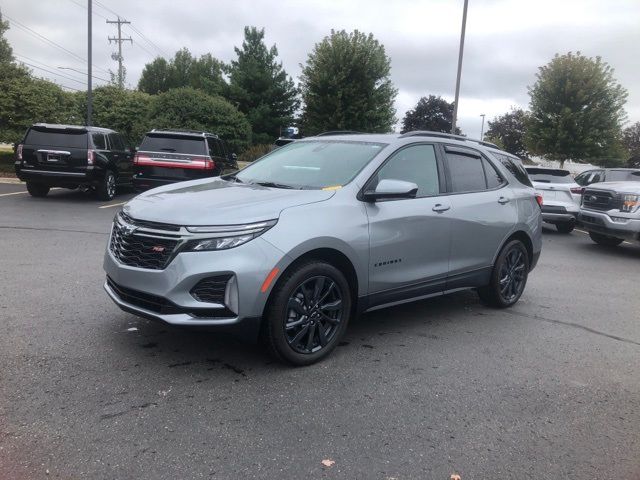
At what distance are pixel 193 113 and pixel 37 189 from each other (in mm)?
9285

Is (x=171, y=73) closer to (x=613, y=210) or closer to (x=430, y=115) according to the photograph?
(x=430, y=115)

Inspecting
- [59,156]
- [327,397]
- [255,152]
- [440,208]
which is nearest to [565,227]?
[440,208]

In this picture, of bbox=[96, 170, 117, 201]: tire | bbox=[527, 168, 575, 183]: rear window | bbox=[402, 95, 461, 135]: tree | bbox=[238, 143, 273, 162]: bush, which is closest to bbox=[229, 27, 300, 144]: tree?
bbox=[238, 143, 273, 162]: bush

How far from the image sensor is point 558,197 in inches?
511

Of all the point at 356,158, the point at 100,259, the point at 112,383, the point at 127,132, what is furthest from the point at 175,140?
the point at 127,132

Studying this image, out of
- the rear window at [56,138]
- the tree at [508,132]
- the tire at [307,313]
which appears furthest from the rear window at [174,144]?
the tree at [508,132]

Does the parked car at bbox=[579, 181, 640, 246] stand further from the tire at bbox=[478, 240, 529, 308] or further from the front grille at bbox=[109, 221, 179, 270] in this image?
the front grille at bbox=[109, 221, 179, 270]

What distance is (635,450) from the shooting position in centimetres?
321

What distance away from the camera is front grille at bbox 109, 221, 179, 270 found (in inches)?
147

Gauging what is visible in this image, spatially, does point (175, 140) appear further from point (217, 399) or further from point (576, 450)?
point (576, 450)

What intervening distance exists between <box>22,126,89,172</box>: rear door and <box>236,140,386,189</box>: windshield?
29.1ft

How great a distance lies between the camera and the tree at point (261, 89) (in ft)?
127

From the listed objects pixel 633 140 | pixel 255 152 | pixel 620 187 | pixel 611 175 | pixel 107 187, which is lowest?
→ pixel 107 187

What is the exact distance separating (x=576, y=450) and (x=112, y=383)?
2.85 metres
